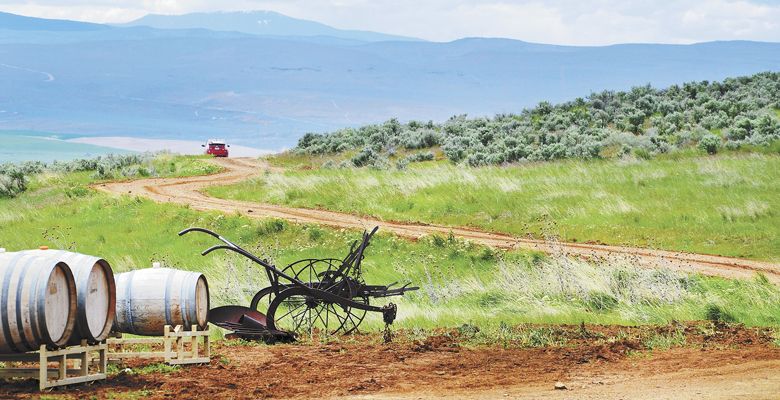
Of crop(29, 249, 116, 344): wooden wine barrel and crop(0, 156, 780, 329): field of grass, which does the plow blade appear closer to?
crop(0, 156, 780, 329): field of grass

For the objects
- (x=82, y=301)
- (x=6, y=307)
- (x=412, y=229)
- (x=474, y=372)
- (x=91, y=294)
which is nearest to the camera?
(x=6, y=307)

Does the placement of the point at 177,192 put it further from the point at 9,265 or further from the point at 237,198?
the point at 9,265


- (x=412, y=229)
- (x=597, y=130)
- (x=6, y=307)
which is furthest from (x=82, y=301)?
(x=597, y=130)

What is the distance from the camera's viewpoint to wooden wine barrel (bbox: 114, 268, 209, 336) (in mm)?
16375

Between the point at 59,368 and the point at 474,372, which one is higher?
the point at 59,368

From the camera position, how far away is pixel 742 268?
2556 cm

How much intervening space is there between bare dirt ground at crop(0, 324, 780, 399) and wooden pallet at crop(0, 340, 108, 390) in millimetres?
145

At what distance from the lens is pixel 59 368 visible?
14117mm

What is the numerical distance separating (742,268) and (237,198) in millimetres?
21438

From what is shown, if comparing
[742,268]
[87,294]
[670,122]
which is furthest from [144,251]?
[670,122]

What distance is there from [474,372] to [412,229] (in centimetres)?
1737

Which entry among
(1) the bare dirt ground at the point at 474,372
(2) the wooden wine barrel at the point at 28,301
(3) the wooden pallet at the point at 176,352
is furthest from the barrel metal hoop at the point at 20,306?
(3) the wooden pallet at the point at 176,352

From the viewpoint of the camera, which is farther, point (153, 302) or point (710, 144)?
point (710, 144)

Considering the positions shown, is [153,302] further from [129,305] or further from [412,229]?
[412,229]
